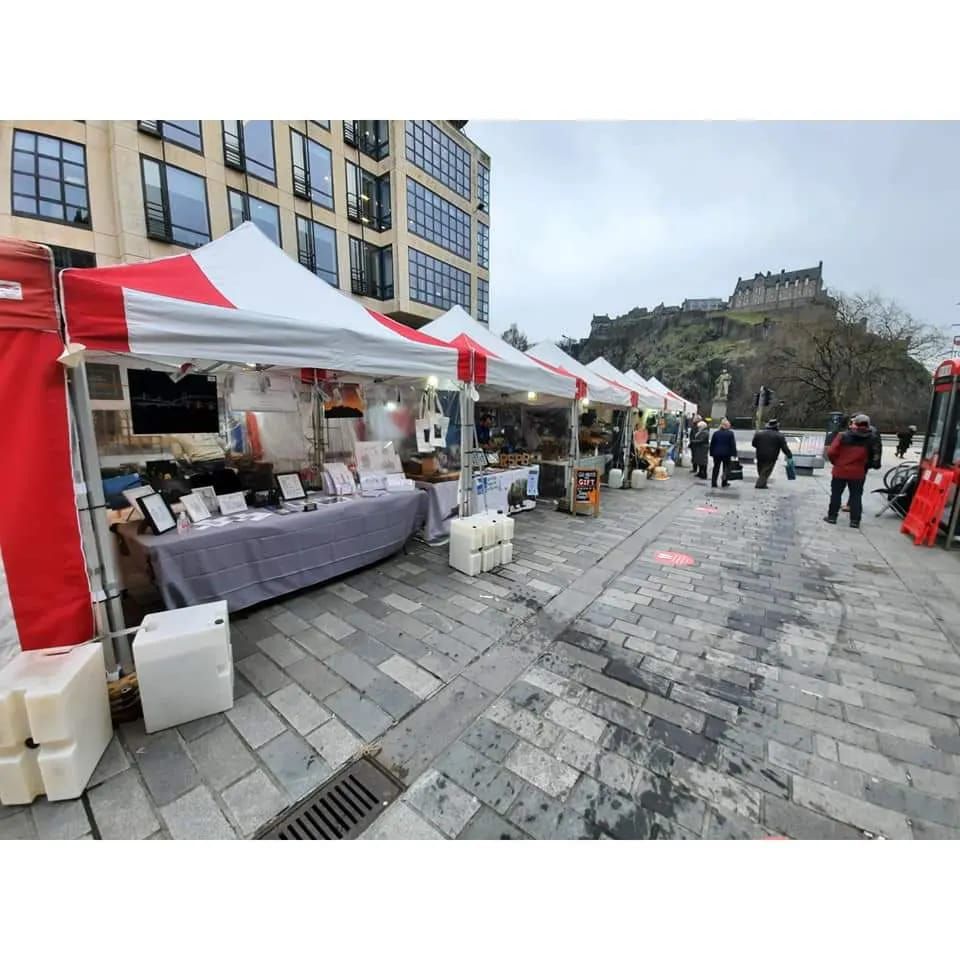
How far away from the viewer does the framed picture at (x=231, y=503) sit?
3713mm

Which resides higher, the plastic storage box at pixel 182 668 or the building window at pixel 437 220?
the building window at pixel 437 220

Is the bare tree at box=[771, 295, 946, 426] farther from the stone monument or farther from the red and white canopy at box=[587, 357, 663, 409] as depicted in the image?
the red and white canopy at box=[587, 357, 663, 409]

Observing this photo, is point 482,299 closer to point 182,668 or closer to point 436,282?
point 436,282

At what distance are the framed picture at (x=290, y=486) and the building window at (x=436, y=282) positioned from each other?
15.2 metres

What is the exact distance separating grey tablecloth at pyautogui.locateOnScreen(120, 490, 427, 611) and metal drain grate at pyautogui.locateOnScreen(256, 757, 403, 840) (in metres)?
1.99

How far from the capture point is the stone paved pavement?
1.78 metres

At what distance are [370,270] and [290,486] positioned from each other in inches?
623

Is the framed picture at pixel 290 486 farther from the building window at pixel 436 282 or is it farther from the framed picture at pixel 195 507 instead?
the building window at pixel 436 282

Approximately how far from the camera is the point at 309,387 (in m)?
5.16

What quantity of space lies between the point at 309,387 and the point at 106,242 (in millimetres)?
10206

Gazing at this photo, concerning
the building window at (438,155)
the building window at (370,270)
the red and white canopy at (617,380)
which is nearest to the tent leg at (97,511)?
the red and white canopy at (617,380)

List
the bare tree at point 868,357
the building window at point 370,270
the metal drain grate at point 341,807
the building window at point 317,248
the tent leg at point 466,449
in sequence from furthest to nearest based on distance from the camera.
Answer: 1. the bare tree at point 868,357
2. the building window at point 370,270
3. the building window at point 317,248
4. the tent leg at point 466,449
5. the metal drain grate at point 341,807

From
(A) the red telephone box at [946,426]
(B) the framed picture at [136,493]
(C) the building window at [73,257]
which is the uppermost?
(C) the building window at [73,257]

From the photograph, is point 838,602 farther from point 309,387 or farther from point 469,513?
point 309,387
